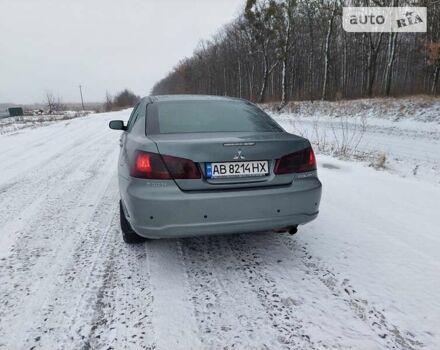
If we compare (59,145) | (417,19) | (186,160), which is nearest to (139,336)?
(186,160)

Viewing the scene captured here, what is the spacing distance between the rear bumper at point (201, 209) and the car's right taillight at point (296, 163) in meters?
0.16

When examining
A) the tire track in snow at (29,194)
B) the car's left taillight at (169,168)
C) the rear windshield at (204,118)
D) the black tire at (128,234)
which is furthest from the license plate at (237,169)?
the tire track in snow at (29,194)

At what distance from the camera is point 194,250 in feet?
10.0

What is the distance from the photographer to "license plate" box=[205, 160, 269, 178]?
2459mm

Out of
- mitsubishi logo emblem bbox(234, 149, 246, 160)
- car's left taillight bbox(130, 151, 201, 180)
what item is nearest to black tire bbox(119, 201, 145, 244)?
car's left taillight bbox(130, 151, 201, 180)

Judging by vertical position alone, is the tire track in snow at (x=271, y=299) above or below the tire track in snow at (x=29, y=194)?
below

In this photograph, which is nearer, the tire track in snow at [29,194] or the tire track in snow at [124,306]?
the tire track in snow at [124,306]

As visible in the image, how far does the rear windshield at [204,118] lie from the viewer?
2.98m

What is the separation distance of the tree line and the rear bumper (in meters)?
19.1

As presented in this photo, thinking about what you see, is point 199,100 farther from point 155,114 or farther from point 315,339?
point 315,339

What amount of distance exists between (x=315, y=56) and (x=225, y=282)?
42.3 metres

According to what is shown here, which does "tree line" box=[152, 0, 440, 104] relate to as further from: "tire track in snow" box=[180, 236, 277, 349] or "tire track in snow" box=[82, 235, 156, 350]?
"tire track in snow" box=[82, 235, 156, 350]

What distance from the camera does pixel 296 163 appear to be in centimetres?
269

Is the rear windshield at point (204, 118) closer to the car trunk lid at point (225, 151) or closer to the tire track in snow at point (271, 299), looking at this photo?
the car trunk lid at point (225, 151)
